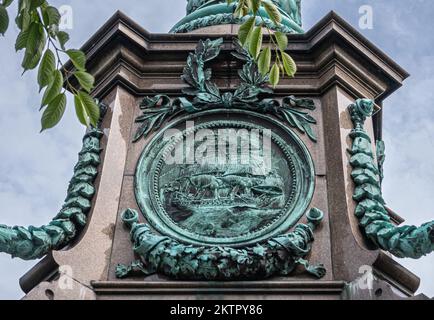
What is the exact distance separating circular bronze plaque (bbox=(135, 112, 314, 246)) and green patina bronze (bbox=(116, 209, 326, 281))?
22cm

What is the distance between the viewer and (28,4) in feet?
19.7

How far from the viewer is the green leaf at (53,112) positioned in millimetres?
5785

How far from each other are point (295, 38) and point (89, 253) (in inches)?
139

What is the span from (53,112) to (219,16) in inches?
258

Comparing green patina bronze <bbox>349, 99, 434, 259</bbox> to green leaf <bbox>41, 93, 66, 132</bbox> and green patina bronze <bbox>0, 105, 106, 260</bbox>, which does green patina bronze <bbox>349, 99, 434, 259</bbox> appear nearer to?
green patina bronze <bbox>0, 105, 106, 260</bbox>

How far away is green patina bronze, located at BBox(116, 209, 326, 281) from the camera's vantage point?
7977 mm

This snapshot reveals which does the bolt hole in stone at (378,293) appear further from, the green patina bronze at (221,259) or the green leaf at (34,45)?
the green leaf at (34,45)

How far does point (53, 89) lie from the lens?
19.3 feet

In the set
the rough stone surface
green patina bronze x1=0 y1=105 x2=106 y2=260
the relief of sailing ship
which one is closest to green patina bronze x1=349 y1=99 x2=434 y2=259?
the rough stone surface

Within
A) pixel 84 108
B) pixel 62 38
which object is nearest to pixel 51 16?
pixel 62 38

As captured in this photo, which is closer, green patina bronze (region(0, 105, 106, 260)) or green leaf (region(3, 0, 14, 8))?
green leaf (region(3, 0, 14, 8))

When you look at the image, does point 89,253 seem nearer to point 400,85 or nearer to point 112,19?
point 112,19

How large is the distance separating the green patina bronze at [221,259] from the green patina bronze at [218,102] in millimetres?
1484
